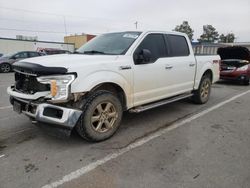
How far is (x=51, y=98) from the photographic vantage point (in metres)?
3.40

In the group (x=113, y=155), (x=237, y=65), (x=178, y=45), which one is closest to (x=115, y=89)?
(x=113, y=155)

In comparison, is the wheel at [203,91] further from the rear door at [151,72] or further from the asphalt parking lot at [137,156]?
the rear door at [151,72]

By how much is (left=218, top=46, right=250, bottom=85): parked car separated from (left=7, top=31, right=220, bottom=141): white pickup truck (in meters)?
5.82

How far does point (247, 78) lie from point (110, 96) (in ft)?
28.2

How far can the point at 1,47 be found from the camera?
95.9 ft

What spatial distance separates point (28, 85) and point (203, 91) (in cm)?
475

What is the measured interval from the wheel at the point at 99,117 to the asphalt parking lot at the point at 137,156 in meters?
0.16

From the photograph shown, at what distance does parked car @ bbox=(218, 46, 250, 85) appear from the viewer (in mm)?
10344

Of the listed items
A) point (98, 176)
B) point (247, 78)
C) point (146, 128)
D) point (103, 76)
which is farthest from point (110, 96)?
point (247, 78)

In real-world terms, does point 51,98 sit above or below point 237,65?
below

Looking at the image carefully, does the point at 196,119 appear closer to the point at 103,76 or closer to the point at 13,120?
the point at 103,76

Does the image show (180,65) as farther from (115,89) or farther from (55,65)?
(55,65)

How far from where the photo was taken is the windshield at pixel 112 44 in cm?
438

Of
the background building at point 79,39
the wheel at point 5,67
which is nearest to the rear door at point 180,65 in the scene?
the wheel at point 5,67
